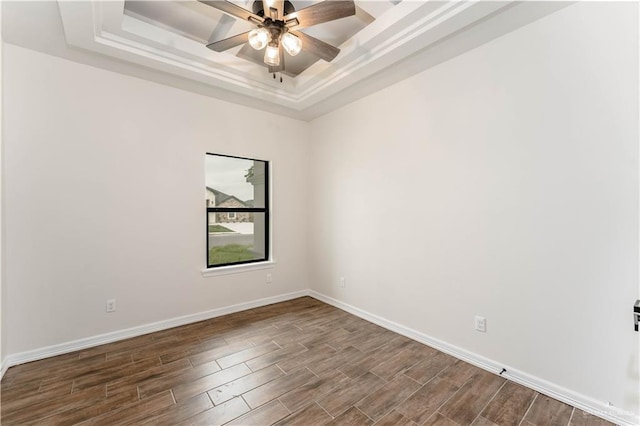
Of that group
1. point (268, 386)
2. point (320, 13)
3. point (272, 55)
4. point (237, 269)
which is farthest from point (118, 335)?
point (320, 13)

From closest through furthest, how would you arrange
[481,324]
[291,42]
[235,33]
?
[291,42], [481,324], [235,33]

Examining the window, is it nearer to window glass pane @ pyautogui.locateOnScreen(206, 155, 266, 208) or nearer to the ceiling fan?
window glass pane @ pyautogui.locateOnScreen(206, 155, 266, 208)

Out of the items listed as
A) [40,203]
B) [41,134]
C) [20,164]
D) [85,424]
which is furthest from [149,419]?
[41,134]

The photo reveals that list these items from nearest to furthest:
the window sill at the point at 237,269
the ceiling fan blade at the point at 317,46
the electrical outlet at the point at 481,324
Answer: the ceiling fan blade at the point at 317,46, the electrical outlet at the point at 481,324, the window sill at the point at 237,269

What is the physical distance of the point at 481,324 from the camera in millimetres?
2449

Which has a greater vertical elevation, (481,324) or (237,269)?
(237,269)

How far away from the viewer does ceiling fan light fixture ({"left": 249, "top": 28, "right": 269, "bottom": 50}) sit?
2.12m

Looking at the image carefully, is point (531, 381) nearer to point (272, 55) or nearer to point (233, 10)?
point (272, 55)

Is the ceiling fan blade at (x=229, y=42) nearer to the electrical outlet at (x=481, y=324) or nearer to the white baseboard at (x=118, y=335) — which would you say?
the white baseboard at (x=118, y=335)

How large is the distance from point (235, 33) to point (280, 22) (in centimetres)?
92

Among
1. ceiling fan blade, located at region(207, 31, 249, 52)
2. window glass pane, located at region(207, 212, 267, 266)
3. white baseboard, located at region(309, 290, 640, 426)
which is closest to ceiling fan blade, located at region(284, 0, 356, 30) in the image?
ceiling fan blade, located at region(207, 31, 249, 52)

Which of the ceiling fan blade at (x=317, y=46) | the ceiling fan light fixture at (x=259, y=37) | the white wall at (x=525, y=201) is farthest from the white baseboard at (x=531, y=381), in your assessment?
the ceiling fan light fixture at (x=259, y=37)

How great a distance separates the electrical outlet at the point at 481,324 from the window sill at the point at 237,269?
2658 mm

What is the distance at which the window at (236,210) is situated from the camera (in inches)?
145
